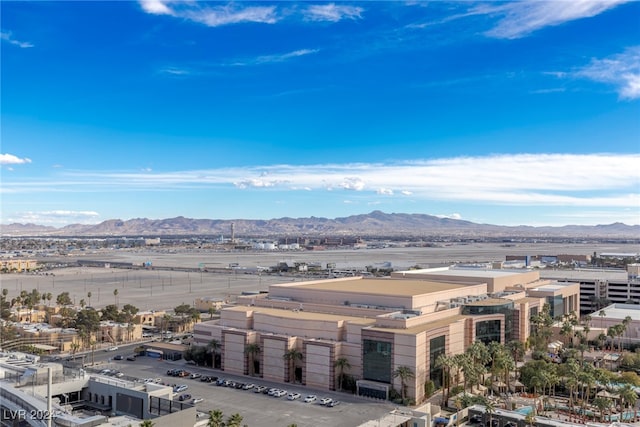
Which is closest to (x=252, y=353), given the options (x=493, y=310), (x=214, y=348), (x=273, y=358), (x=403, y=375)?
(x=273, y=358)

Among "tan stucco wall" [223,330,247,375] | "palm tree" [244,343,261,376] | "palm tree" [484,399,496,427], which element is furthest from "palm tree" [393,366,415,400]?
"tan stucco wall" [223,330,247,375]

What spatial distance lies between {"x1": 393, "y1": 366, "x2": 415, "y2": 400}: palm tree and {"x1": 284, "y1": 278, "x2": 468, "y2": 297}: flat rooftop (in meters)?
10.5

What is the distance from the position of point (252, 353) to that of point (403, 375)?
44.1 feet

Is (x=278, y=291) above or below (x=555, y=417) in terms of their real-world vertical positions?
above

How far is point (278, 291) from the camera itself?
58.3 meters

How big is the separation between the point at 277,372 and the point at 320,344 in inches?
184

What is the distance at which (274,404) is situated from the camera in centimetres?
3903

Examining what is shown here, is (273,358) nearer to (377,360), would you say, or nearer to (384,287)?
(377,360)

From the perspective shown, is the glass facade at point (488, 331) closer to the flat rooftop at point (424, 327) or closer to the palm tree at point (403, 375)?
the flat rooftop at point (424, 327)

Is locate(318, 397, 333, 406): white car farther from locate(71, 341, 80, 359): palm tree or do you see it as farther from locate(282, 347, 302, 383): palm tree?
locate(71, 341, 80, 359): palm tree

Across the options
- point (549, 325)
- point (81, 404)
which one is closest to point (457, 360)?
point (549, 325)

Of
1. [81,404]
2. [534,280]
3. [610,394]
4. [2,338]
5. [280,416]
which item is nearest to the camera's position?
[81,404]

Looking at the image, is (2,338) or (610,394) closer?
(610,394)

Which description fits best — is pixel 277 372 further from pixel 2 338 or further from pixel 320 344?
pixel 2 338
